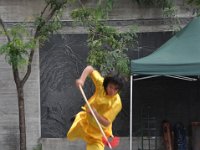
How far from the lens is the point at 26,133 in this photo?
1067 centimetres

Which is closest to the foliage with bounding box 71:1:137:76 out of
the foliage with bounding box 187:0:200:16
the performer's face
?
the foliage with bounding box 187:0:200:16

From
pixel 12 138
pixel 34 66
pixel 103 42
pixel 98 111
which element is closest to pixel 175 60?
pixel 103 42

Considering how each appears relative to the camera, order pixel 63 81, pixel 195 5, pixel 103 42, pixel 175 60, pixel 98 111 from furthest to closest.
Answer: pixel 63 81, pixel 195 5, pixel 103 42, pixel 175 60, pixel 98 111

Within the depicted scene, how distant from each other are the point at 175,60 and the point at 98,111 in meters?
2.78

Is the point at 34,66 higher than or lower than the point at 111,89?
higher

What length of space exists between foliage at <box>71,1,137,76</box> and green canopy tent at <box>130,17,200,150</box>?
1.53 feet

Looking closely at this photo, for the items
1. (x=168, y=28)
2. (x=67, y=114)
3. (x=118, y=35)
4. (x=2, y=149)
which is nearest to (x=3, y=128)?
(x=2, y=149)

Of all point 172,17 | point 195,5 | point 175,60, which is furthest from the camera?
point 172,17

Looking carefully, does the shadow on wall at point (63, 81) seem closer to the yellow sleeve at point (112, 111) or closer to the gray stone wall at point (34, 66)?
the gray stone wall at point (34, 66)

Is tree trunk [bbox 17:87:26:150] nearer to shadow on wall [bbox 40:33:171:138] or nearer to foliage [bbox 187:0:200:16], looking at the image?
shadow on wall [bbox 40:33:171:138]

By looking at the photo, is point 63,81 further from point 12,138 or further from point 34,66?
point 12,138

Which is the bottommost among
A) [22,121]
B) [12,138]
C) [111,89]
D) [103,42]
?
[12,138]

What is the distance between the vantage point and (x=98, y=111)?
6.05m

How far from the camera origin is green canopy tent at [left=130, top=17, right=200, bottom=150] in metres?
8.26
